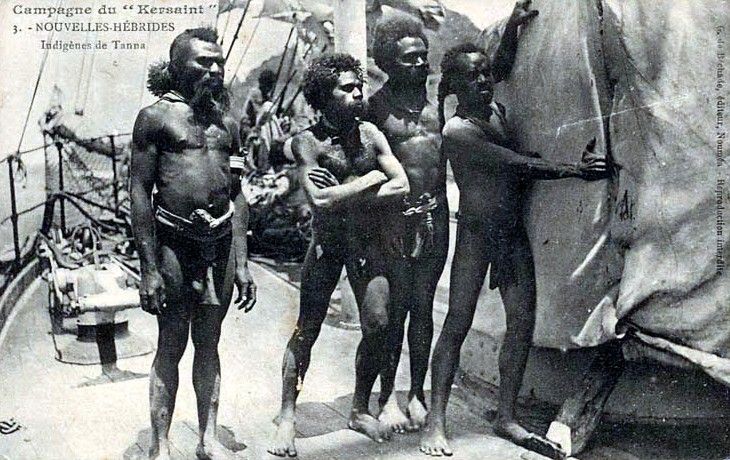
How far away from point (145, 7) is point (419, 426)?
1989 millimetres

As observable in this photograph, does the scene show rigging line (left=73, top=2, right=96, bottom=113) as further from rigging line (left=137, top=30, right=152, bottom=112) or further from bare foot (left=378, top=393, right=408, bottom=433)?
bare foot (left=378, top=393, right=408, bottom=433)

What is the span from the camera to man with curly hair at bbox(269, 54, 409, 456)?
2.87 metres

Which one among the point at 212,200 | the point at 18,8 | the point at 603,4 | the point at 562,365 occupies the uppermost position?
the point at 603,4

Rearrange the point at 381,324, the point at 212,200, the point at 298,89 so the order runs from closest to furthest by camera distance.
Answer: the point at 212,200
the point at 381,324
the point at 298,89

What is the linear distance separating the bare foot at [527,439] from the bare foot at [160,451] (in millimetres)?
1264

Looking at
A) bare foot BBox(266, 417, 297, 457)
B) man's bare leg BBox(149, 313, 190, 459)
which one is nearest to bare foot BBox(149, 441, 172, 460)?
man's bare leg BBox(149, 313, 190, 459)

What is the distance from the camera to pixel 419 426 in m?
3.14

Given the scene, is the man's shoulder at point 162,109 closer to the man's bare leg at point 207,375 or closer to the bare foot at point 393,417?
the man's bare leg at point 207,375

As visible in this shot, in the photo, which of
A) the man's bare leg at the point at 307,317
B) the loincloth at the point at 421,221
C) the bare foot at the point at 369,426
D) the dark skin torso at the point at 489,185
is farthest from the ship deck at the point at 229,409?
the dark skin torso at the point at 489,185

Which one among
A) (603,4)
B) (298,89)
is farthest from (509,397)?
(298,89)

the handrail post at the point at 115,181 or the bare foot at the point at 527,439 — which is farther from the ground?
the handrail post at the point at 115,181

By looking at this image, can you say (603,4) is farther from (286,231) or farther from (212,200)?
(286,231)

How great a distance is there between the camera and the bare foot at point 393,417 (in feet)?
10.2

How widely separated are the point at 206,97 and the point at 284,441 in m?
1.28
